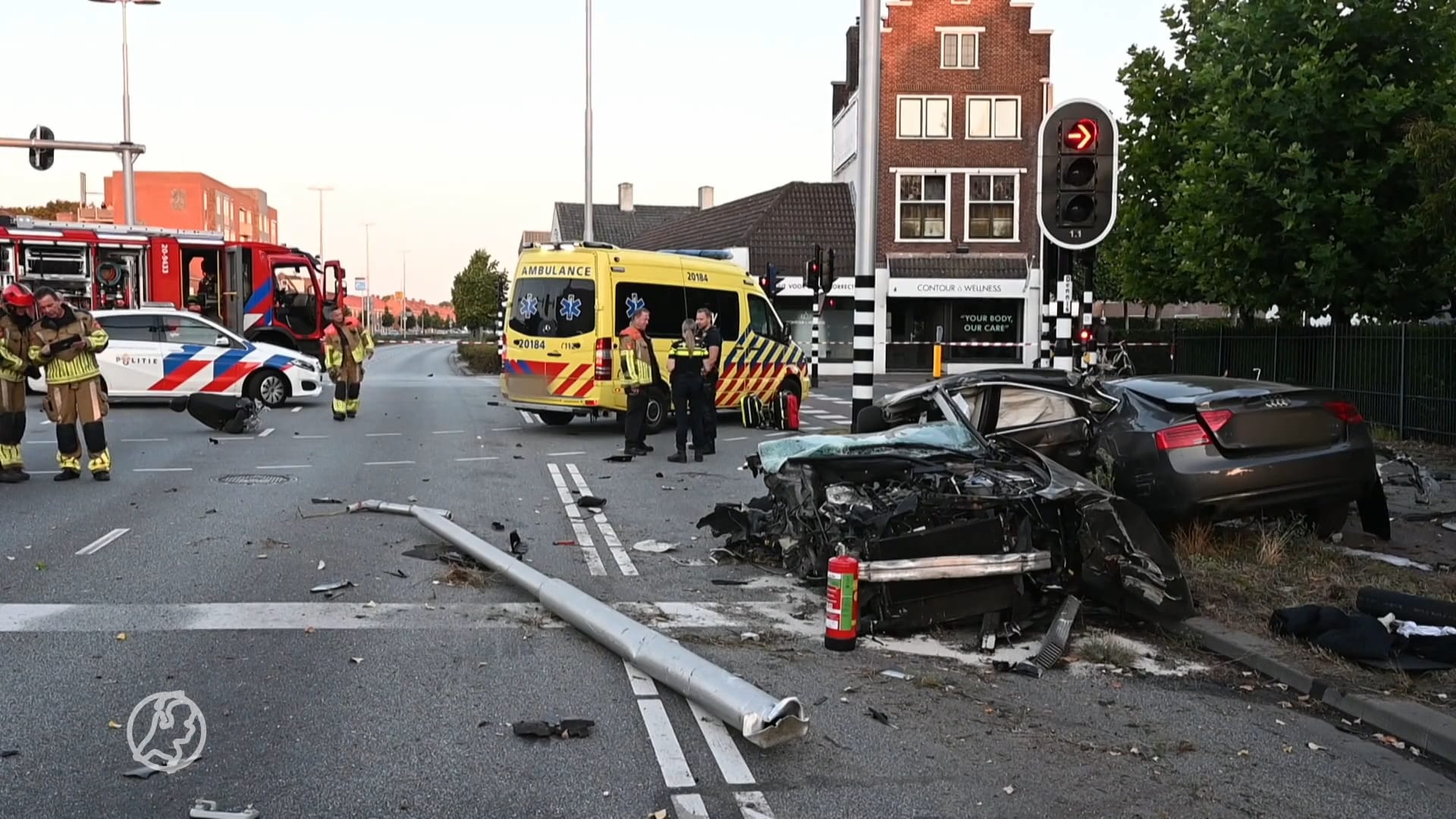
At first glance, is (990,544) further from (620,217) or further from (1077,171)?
(620,217)

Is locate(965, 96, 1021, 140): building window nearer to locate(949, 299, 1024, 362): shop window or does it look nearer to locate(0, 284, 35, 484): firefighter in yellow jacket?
locate(949, 299, 1024, 362): shop window

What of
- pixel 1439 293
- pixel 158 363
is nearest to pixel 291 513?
pixel 158 363

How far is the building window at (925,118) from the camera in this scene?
3931cm

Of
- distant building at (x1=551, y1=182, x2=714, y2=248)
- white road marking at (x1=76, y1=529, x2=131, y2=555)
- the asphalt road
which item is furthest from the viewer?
distant building at (x1=551, y1=182, x2=714, y2=248)

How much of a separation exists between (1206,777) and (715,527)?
4.51m

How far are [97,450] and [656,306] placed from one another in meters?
7.67

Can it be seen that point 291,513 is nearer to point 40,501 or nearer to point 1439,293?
point 40,501

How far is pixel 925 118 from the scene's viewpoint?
39375 millimetres

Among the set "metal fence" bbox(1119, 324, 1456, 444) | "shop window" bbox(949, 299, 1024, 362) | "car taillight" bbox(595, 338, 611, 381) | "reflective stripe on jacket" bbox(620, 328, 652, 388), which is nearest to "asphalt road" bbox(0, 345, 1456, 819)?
"reflective stripe on jacket" bbox(620, 328, 652, 388)

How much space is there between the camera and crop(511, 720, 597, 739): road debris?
15.1ft

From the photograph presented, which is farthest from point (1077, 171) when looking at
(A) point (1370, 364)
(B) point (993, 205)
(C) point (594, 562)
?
(B) point (993, 205)

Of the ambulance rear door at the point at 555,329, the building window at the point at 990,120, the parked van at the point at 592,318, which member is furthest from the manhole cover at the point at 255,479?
the building window at the point at 990,120

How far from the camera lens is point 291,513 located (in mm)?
9758

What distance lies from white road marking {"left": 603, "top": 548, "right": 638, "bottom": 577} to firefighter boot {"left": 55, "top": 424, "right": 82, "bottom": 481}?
240 inches
